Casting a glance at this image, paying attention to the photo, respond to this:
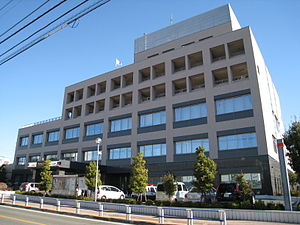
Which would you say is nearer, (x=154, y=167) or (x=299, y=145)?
(x=299, y=145)

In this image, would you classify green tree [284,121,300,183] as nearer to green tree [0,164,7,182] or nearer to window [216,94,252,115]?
window [216,94,252,115]

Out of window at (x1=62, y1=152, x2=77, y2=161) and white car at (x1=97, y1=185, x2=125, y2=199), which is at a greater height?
window at (x1=62, y1=152, x2=77, y2=161)

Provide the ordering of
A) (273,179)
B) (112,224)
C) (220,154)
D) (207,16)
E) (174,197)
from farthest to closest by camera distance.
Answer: (207,16), (220,154), (273,179), (174,197), (112,224)

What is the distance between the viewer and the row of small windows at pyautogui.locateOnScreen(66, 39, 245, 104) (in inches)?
1375

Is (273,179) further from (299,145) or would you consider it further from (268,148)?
(299,145)

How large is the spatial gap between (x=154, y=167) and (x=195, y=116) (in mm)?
9379

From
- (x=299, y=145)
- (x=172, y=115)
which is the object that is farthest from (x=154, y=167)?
(x=299, y=145)

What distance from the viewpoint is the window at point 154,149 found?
Result: 116ft

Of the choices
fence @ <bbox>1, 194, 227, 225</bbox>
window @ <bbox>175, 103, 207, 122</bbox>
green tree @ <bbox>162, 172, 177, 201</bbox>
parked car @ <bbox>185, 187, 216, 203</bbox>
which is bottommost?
fence @ <bbox>1, 194, 227, 225</bbox>

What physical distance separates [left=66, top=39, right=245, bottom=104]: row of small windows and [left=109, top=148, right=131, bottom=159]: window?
11251 mm

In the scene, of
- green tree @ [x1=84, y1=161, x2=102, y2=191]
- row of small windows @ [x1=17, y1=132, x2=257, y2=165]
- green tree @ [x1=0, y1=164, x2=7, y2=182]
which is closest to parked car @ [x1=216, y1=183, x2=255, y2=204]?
row of small windows @ [x1=17, y1=132, x2=257, y2=165]

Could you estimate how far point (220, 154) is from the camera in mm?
30219

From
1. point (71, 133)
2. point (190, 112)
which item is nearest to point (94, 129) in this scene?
point (71, 133)

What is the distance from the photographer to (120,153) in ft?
131
